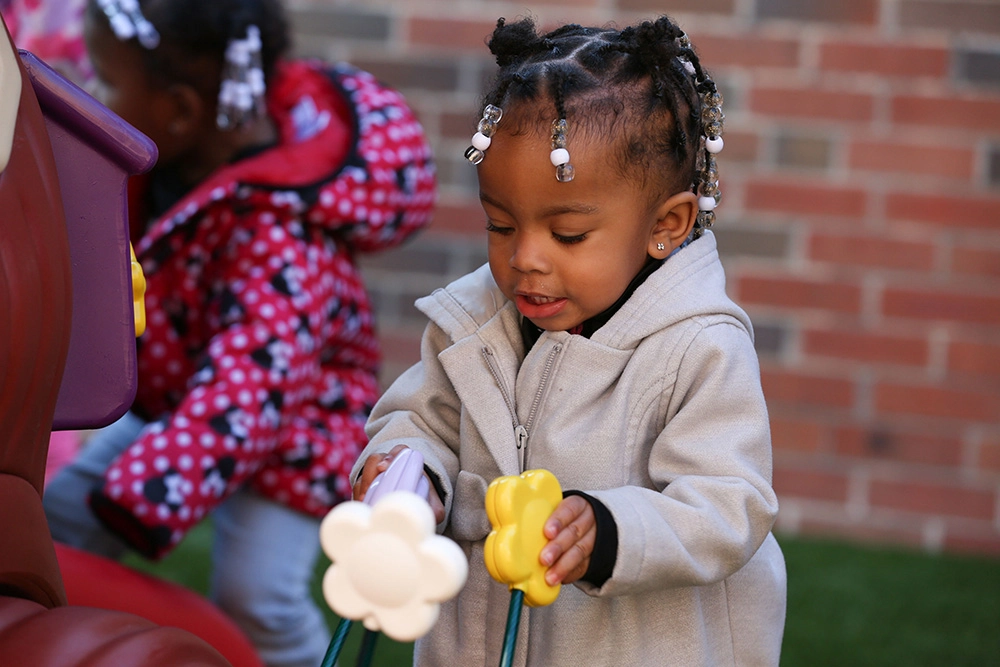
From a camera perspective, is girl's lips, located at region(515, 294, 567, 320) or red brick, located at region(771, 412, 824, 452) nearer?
girl's lips, located at region(515, 294, 567, 320)

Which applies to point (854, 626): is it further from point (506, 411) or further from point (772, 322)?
point (506, 411)

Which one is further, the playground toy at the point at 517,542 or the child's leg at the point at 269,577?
the child's leg at the point at 269,577

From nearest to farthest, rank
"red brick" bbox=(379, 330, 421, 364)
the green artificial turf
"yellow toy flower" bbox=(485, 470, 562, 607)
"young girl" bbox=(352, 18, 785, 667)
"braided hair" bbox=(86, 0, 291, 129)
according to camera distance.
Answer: "yellow toy flower" bbox=(485, 470, 562, 607) < "young girl" bbox=(352, 18, 785, 667) < "braided hair" bbox=(86, 0, 291, 129) < the green artificial turf < "red brick" bbox=(379, 330, 421, 364)

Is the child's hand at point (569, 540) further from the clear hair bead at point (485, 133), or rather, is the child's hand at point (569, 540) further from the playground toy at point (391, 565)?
the clear hair bead at point (485, 133)

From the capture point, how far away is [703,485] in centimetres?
126

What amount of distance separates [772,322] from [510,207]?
2.03m

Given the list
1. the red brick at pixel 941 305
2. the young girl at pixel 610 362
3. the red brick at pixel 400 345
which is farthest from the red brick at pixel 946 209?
the young girl at pixel 610 362

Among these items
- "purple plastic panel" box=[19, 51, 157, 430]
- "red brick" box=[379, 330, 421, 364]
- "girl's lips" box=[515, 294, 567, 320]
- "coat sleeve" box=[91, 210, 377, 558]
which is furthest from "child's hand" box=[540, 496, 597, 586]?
"red brick" box=[379, 330, 421, 364]

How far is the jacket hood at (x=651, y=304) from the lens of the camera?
1.37m

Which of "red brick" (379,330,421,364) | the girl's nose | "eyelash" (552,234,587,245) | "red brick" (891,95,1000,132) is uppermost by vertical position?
"eyelash" (552,234,587,245)

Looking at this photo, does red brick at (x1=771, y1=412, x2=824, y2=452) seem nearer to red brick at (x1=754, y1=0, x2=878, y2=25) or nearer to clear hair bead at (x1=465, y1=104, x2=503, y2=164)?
red brick at (x1=754, y1=0, x2=878, y2=25)

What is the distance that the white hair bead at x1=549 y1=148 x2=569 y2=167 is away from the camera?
129 centimetres

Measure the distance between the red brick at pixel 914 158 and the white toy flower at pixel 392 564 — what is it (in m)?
2.44

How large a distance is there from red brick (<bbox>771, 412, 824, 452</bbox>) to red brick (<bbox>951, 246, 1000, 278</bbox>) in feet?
1.79
